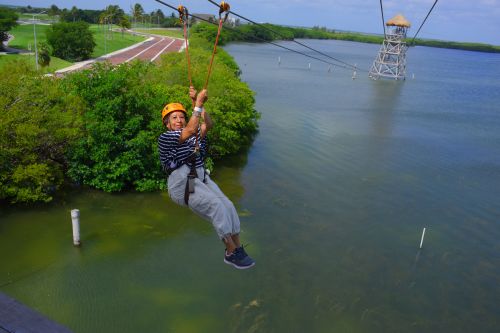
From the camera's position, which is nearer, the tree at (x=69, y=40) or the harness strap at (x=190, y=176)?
the harness strap at (x=190, y=176)

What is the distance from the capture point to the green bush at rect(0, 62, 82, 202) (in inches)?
599

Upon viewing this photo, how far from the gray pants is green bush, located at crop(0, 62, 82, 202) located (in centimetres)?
1121

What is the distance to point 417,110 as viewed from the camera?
1683 inches

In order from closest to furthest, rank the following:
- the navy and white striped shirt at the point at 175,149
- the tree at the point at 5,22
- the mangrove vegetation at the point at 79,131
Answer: the navy and white striped shirt at the point at 175,149 → the mangrove vegetation at the point at 79,131 → the tree at the point at 5,22

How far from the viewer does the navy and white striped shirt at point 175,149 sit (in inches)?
235

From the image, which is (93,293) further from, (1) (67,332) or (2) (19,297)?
(1) (67,332)

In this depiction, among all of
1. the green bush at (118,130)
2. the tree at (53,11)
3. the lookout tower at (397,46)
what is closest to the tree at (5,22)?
the green bush at (118,130)

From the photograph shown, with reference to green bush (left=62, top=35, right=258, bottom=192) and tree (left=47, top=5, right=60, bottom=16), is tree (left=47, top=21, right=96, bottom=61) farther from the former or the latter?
tree (left=47, top=5, right=60, bottom=16)

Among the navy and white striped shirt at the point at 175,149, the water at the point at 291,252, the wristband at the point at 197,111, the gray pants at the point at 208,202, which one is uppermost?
the wristband at the point at 197,111

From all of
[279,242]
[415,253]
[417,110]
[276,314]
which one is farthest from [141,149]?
[417,110]

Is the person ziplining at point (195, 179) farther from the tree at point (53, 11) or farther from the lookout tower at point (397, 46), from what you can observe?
the tree at point (53, 11)

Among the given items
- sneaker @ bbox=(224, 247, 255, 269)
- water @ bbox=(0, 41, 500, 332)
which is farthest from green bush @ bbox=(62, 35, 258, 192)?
sneaker @ bbox=(224, 247, 255, 269)

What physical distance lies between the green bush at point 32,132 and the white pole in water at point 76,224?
7.94 feet

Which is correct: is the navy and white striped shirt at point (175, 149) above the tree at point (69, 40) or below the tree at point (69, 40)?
above
